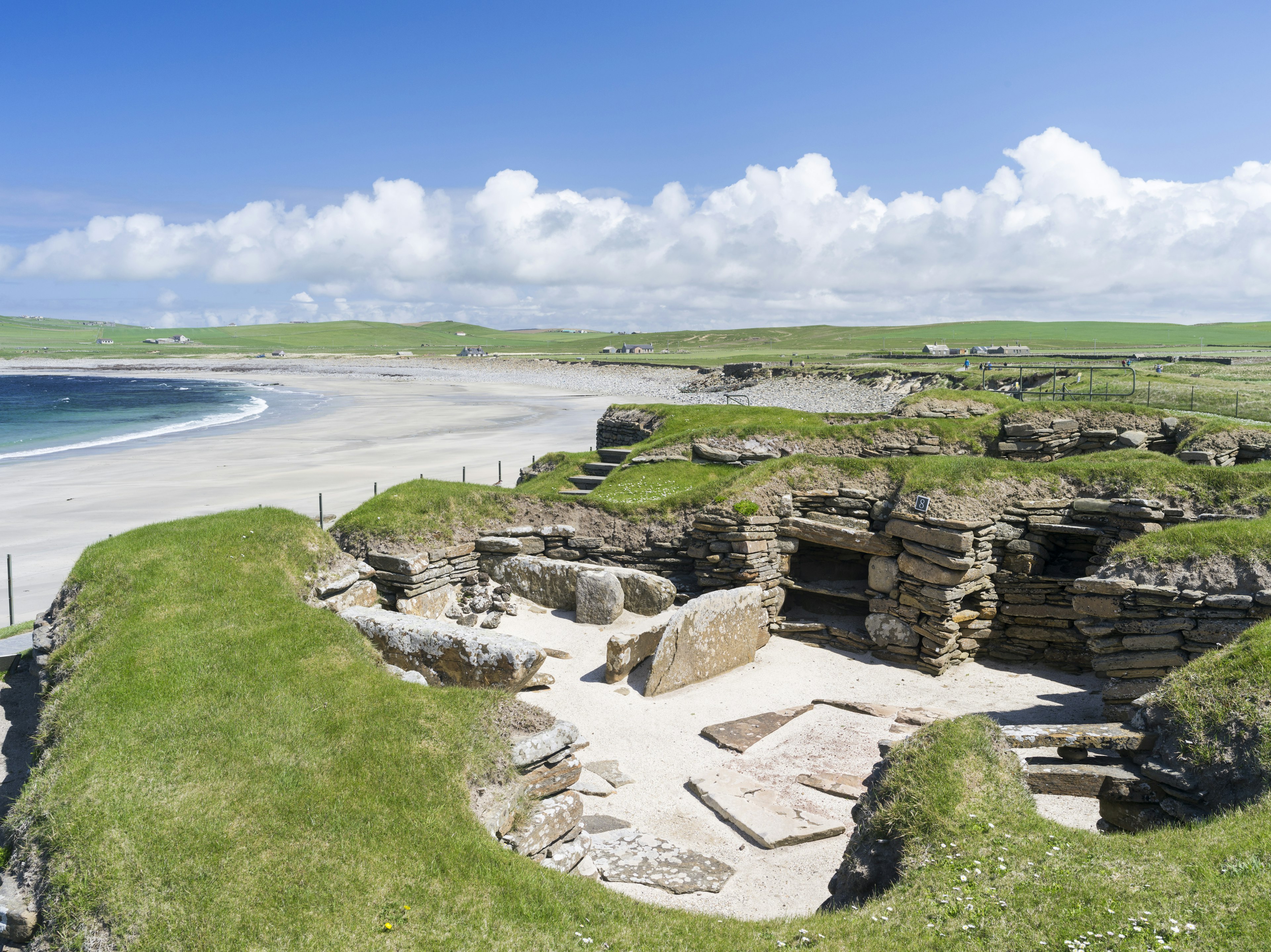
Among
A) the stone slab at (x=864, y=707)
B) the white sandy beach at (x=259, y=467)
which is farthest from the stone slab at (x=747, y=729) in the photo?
the white sandy beach at (x=259, y=467)

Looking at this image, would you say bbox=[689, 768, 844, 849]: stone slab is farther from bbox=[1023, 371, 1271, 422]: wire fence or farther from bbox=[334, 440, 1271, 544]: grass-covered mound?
bbox=[1023, 371, 1271, 422]: wire fence

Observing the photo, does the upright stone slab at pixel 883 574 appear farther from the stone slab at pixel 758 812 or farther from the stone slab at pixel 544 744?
the stone slab at pixel 544 744

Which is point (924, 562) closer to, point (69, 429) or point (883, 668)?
point (883, 668)

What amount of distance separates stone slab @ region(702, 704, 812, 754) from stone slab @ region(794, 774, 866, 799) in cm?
106

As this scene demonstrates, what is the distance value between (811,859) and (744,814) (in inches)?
38.4

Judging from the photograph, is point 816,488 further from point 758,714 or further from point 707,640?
point 758,714

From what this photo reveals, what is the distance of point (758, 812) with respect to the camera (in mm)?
9055

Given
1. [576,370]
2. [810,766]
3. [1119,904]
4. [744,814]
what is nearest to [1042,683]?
[810,766]

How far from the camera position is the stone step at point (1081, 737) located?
8.15 metres

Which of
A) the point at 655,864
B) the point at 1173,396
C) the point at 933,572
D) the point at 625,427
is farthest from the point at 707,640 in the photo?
the point at 1173,396

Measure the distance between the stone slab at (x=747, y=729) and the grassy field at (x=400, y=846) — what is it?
324 cm

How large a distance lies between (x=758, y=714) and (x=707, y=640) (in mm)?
1529

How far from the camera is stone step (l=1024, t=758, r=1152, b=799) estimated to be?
791 centimetres

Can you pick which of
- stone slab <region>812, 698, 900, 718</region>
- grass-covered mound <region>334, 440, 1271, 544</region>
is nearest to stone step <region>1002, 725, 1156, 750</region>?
stone slab <region>812, 698, 900, 718</region>
